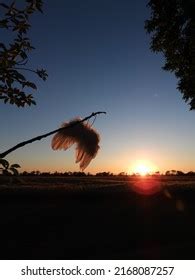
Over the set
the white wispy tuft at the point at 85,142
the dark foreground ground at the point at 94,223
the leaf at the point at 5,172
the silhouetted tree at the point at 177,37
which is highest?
the silhouetted tree at the point at 177,37

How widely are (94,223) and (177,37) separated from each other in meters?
15.4

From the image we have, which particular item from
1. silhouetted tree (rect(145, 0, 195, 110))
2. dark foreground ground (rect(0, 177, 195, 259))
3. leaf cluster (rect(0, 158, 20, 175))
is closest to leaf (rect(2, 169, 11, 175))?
leaf cluster (rect(0, 158, 20, 175))

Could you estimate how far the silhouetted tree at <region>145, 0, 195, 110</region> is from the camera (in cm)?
2641

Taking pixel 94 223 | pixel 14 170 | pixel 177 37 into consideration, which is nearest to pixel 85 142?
pixel 14 170

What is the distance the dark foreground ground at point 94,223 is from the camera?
12773mm

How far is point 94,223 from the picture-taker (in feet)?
50.1

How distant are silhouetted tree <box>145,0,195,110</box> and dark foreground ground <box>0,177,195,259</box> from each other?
9.62m

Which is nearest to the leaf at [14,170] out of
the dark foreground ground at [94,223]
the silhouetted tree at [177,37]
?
the dark foreground ground at [94,223]

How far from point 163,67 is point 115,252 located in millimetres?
18622

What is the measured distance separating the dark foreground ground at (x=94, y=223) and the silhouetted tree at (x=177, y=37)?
31.5ft

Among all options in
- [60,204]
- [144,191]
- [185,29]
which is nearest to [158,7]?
[185,29]

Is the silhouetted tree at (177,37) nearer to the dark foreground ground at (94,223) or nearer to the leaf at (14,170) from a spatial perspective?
the dark foreground ground at (94,223)

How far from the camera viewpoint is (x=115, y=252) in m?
12.9
